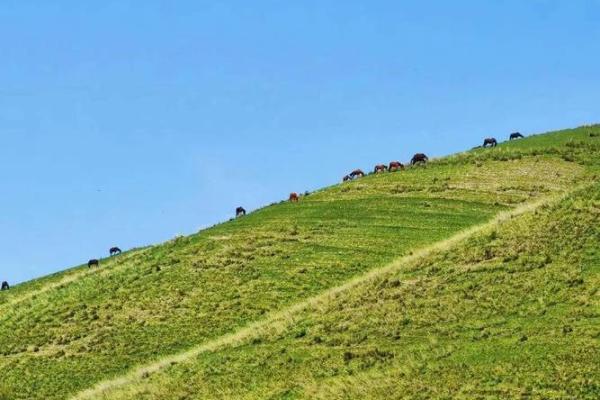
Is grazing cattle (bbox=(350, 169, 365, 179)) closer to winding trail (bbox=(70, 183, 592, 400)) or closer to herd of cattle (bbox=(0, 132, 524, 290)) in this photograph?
herd of cattle (bbox=(0, 132, 524, 290))

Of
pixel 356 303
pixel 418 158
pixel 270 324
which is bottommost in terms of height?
pixel 356 303

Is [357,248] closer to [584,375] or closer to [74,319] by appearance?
[74,319]

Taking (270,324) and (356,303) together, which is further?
(270,324)

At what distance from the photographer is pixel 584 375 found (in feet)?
99.9

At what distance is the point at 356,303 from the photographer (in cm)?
4672

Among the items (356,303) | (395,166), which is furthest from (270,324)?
(395,166)

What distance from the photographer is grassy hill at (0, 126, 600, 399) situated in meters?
34.9

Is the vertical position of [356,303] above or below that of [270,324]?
below

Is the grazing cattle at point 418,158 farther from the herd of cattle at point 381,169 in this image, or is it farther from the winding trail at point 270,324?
the winding trail at point 270,324

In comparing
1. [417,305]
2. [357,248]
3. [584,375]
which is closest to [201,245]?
[357,248]

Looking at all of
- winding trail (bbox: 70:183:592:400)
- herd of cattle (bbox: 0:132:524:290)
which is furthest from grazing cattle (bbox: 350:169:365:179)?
winding trail (bbox: 70:183:592:400)

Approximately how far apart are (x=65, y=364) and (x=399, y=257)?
Result: 20.1 metres

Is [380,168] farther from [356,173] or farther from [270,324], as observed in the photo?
[270,324]

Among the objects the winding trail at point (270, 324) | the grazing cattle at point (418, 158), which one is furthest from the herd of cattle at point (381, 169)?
the winding trail at point (270, 324)
